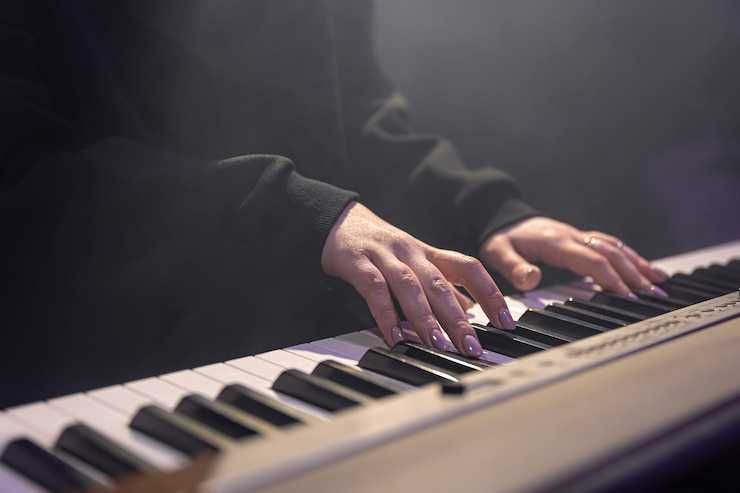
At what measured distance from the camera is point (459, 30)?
196cm

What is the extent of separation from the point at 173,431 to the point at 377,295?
37 centimetres

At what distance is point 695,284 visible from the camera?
4.07ft

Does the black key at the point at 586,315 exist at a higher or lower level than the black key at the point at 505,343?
higher

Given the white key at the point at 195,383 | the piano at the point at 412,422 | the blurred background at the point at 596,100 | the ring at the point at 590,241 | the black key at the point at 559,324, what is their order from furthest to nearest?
1. the blurred background at the point at 596,100
2. the ring at the point at 590,241
3. the black key at the point at 559,324
4. the white key at the point at 195,383
5. the piano at the point at 412,422

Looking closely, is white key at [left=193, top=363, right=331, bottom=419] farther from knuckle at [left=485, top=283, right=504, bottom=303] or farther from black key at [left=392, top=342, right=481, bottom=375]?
knuckle at [left=485, top=283, right=504, bottom=303]

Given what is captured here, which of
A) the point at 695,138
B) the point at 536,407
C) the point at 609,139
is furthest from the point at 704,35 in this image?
the point at 536,407

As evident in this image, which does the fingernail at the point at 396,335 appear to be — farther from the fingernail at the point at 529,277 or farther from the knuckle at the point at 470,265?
the fingernail at the point at 529,277

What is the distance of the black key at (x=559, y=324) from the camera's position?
949 mm

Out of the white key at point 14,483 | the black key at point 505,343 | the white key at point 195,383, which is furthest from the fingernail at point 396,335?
the white key at point 14,483

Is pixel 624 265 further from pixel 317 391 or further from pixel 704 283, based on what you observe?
pixel 317 391

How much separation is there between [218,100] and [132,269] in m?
0.34

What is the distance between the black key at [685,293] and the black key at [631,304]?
0.06 metres

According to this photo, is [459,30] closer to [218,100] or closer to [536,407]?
[218,100]

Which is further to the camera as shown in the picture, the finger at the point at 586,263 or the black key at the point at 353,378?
the finger at the point at 586,263
